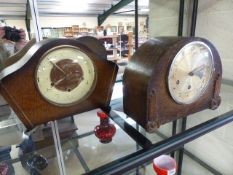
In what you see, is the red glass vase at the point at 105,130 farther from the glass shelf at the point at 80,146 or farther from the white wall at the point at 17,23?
the white wall at the point at 17,23

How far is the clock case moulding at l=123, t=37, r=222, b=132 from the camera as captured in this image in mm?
439

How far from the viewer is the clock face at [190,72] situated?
0.47 metres

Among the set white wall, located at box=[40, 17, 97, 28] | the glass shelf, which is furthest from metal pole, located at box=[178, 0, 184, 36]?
white wall, located at box=[40, 17, 97, 28]

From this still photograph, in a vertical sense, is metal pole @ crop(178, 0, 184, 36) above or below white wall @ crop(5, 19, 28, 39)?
below

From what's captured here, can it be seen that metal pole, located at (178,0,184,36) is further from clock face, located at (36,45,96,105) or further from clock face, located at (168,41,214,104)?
clock face, located at (36,45,96,105)

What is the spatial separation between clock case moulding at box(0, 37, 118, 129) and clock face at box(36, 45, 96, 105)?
0.03 ft

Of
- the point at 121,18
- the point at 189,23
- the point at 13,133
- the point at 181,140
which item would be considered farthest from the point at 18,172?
the point at 121,18

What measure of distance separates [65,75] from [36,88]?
7 centimetres

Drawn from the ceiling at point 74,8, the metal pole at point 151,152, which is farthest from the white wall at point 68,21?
the metal pole at point 151,152

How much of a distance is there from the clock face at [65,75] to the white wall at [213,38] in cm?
56

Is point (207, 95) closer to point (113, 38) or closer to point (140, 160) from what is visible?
point (140, 160)

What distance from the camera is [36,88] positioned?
416 millimetres

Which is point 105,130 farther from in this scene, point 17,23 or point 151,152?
point 17,23

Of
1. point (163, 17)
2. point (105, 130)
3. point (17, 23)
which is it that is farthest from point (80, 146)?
point (17, 23)
